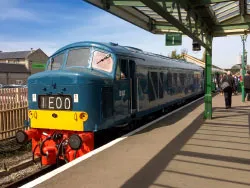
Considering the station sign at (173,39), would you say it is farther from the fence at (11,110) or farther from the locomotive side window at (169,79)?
the fence at (11,110)

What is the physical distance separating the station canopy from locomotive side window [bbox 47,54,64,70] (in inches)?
70.1

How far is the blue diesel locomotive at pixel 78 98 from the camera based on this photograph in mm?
7238

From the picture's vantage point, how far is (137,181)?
5105 mm

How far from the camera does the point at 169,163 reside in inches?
237

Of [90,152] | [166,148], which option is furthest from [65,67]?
[166,148]

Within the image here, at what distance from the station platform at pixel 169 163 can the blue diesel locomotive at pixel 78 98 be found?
2.24 ft

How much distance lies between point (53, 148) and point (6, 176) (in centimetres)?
151

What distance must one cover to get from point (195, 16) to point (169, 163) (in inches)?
217

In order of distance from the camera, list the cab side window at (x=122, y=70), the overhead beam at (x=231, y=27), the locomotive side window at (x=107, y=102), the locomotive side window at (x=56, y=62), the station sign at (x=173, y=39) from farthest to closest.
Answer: the station sign at (x=173, y=39)
the overhead beam at (x=231, y=27)
the locomotive side window at (x=56, y=62)
the cab side window at (x=122, y=70)
the locomotive side window at (x=107, y=102)

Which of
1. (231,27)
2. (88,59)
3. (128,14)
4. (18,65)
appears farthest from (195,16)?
(18,65)

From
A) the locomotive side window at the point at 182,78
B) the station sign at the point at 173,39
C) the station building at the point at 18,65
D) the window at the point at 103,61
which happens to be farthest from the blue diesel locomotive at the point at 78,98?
the station building at the point at 18,65

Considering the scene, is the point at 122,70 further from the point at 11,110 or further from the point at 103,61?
the point at 11,110

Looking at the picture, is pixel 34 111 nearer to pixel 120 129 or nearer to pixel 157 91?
pixel 120 129

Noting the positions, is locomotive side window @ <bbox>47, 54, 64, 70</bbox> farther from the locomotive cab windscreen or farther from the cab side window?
the cab side window
